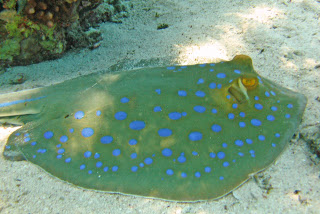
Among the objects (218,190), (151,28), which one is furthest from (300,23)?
(218,190)

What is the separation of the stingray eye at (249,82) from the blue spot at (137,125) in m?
1.45

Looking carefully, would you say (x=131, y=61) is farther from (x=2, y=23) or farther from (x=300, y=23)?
(x=300, y=23)

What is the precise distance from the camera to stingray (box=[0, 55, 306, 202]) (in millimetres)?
2445

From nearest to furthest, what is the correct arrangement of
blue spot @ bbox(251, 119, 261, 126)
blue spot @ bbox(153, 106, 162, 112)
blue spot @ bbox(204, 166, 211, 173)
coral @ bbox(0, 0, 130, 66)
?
blue spot @ bbox(204, 166, 211, 173), blue spot @ bbox(251, 119, 261, 126), blue spot @ bbox(153, 106, 162, 112), coral @ bbox(0, 0, 130, 66)

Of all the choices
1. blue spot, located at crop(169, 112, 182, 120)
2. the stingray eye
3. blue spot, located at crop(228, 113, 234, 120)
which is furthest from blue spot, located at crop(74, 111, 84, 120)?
the stingray eye

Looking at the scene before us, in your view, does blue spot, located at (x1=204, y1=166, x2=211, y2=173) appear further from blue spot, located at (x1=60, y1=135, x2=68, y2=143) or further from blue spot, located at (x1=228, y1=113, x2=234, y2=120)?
blue spot, located at (x1=60, y1=135, x2=68, y2=143)

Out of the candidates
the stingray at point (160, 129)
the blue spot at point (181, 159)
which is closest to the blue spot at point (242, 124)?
the stingray at point (160, 129)

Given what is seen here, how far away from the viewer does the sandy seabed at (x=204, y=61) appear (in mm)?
2482

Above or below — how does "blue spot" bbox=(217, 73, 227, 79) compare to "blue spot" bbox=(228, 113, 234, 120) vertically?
above

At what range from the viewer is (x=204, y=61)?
178 inches

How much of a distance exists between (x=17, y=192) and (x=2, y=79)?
277 cm

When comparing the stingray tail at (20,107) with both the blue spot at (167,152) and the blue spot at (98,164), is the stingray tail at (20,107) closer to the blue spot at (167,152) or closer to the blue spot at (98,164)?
the blue spot at (98,164)

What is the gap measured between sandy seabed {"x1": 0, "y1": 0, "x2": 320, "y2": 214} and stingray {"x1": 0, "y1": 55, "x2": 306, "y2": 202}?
21cm

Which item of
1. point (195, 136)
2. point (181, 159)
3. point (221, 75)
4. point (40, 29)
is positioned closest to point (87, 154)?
point (181, 159)
